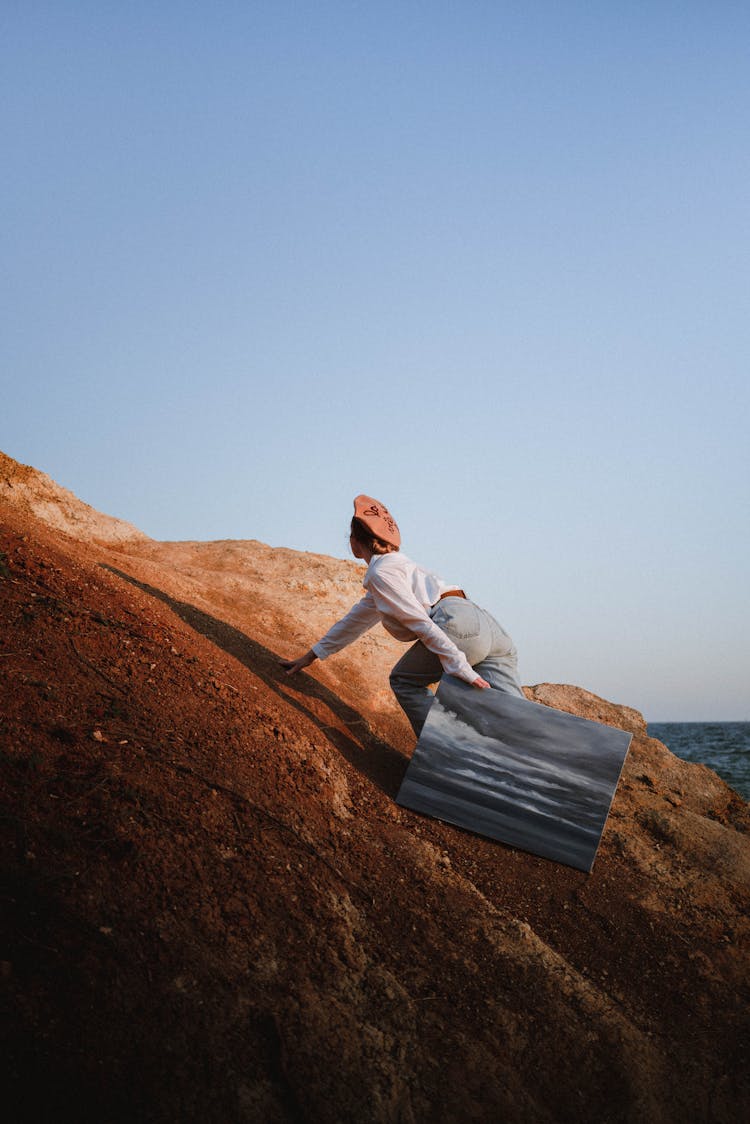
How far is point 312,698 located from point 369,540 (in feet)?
5.02

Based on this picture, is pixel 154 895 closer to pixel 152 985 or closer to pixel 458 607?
pixel 152 985

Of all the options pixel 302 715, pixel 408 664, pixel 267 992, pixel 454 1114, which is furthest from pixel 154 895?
pixel 408 664

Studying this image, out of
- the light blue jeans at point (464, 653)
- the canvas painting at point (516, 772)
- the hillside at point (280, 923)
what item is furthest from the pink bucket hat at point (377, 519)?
the hillside at point (280, 923)

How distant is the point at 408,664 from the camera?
18.7 feet

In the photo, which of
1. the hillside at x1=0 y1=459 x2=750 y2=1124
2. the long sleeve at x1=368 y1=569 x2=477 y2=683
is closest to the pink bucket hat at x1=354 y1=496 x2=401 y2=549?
the long sleeve at x1=368 y1=569 x2=477 y2=683

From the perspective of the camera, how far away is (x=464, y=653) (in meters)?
5.34

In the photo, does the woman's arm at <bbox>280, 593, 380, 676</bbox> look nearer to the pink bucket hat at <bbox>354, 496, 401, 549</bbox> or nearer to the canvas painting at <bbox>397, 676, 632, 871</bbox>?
the pink bucket hat at <bbox>354, 496, 401, 549</bbox>

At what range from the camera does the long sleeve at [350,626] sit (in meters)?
5.67

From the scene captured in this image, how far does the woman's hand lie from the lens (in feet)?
19.6

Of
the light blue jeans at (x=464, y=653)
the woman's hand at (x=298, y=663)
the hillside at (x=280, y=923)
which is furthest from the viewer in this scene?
the woman's hand at (x=298, y=663)

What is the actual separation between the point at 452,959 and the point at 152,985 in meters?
1.69

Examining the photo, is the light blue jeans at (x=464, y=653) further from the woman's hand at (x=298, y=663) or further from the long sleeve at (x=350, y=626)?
the woman's hand at (x=298, y=663)

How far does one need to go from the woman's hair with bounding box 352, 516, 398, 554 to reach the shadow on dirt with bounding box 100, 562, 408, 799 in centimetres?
138

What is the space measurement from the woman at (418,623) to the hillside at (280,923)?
0.68 metres
